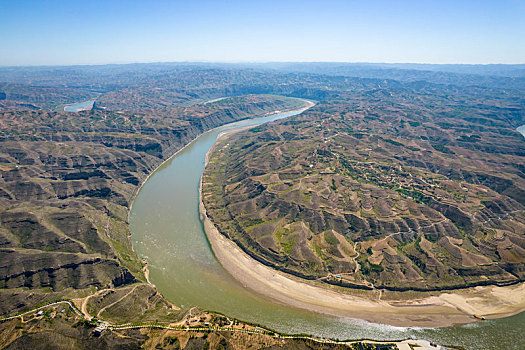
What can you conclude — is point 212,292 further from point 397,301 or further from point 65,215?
point 65,215

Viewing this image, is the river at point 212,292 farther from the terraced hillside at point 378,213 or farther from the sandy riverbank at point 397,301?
the terraced hillside at point 378,213

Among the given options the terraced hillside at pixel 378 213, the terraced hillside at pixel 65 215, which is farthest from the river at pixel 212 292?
the terraced hillside at pixel 378 213

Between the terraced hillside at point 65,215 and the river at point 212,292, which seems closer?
the river at point 212,292

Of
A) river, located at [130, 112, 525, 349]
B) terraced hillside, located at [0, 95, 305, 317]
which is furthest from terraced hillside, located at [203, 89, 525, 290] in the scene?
terraced hillside, located at [0, 95, 305, 317]

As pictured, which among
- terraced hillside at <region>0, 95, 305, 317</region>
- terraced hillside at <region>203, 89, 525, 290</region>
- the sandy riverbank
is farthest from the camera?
terraced hillside at <region>203, 89, 525, 290</region>

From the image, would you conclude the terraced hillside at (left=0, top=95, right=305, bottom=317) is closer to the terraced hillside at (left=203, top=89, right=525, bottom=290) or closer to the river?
the river

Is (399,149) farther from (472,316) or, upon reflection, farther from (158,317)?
(158,317)
